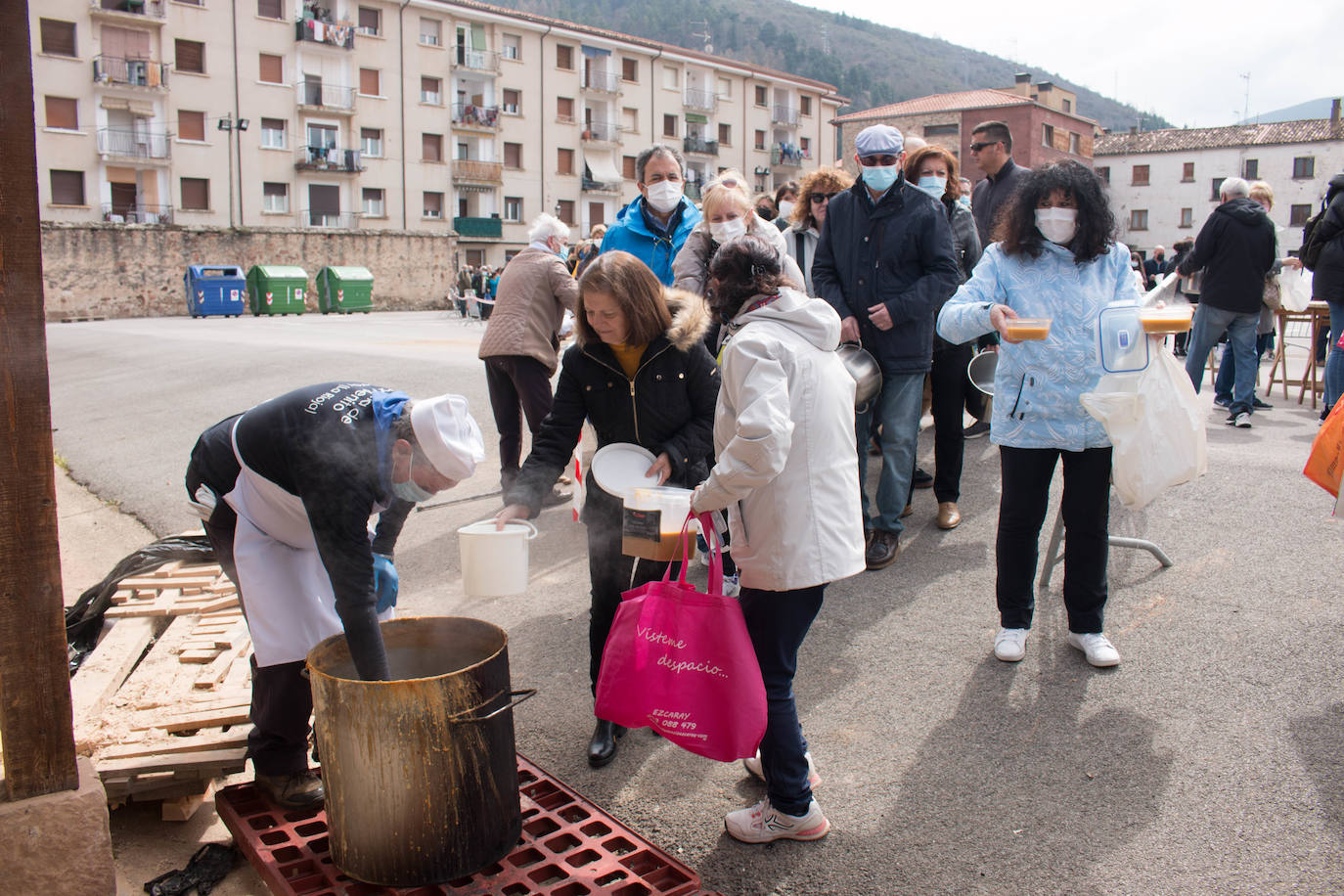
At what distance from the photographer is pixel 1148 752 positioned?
127 inches

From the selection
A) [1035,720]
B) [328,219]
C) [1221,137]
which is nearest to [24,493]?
[1035,720]

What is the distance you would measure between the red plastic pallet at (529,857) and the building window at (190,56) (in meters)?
46.7

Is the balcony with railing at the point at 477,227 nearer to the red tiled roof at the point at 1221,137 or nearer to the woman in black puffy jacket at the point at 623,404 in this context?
the woman in black puffy jacket at the point at 623,404

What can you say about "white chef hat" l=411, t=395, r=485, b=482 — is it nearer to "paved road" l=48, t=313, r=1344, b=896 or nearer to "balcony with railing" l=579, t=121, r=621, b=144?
"paved road" l=48, t=313, r=1344, b=896

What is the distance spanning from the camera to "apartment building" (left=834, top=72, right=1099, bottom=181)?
59.9m

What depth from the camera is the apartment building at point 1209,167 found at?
64.9m

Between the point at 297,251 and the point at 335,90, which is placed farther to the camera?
the point at 335,90

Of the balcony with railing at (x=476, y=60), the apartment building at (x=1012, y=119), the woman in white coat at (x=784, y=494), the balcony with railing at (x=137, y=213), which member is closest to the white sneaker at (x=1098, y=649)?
the woman in white coat at (x=784, y=494)

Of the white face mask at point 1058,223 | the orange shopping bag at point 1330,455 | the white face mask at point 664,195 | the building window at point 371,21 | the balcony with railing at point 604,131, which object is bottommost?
the orange shopping bag at point 1330,455

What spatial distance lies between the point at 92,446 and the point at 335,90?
4061 cm

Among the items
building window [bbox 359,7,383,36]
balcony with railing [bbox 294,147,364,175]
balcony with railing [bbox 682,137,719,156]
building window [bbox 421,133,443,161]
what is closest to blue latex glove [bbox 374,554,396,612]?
balcony with railing [bbox 294,147,364,175]

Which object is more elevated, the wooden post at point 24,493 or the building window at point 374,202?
the building window at point 374,202

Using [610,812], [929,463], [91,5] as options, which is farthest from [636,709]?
[91,5]

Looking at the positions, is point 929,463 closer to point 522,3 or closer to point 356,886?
point 356,886
